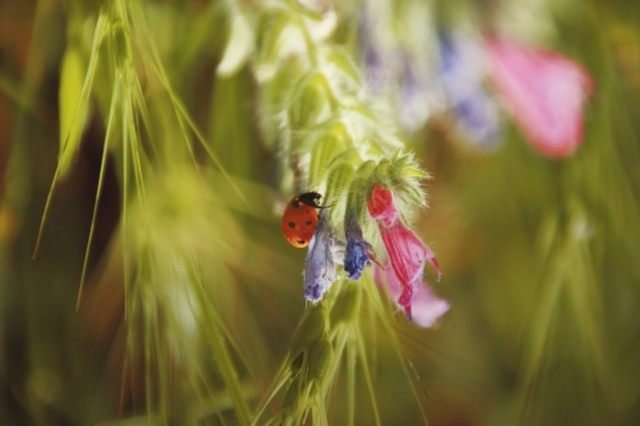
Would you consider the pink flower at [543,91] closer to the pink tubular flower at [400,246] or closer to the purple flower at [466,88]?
the purple flower at [466,88]

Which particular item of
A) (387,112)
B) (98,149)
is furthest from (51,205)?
(387,112)

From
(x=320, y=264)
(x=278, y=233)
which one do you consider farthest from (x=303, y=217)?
(x=278, y=233)

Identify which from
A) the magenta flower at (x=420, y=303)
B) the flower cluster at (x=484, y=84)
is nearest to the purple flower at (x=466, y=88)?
the flower cluster at (x=484, y=84)

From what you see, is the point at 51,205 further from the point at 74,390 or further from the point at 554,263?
the point at 554,263

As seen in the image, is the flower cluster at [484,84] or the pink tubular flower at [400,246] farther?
the flower cluster at [484,84]

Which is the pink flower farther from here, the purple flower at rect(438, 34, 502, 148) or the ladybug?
the ladybug

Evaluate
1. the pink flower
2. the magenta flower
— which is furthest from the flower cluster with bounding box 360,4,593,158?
the magenta flower
